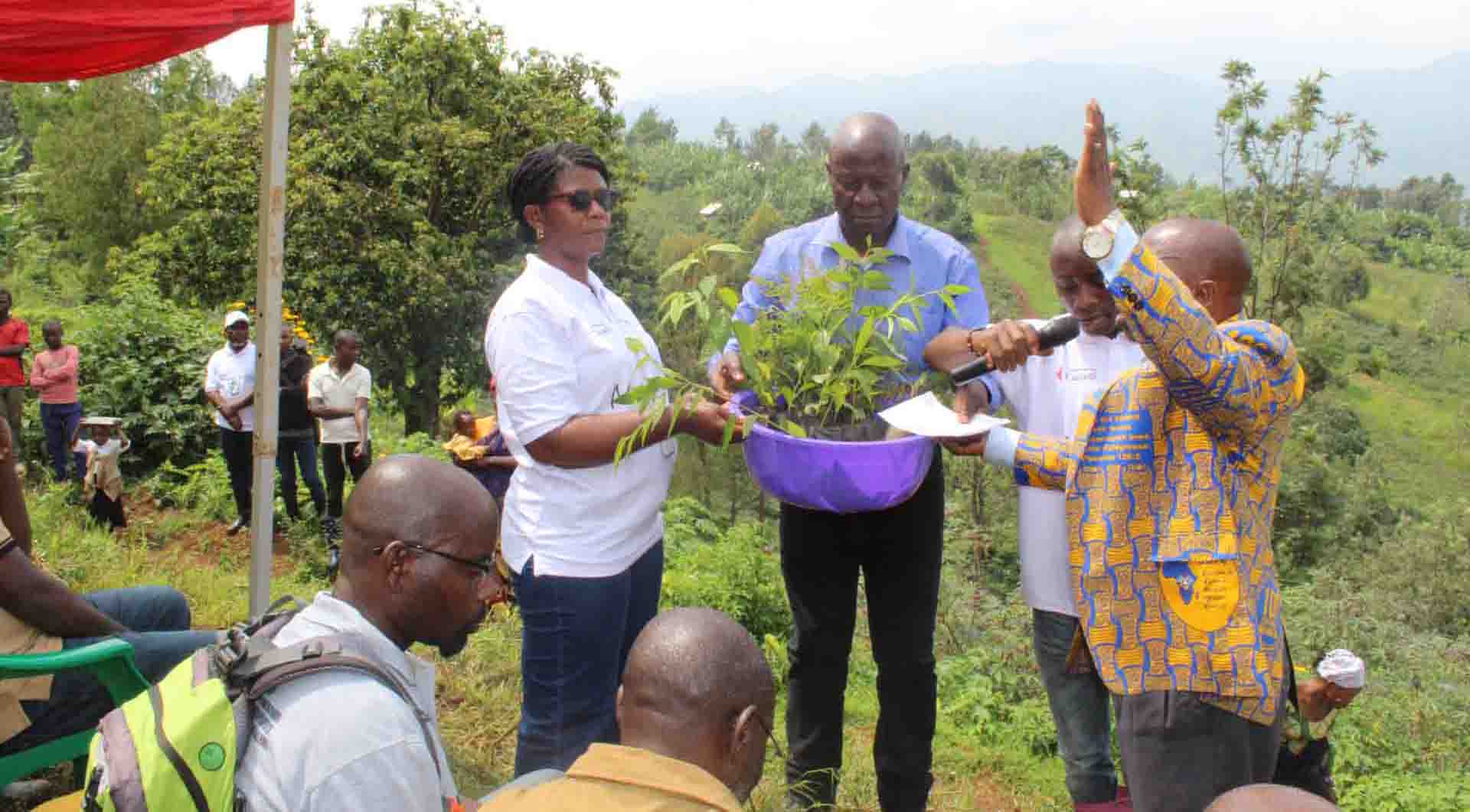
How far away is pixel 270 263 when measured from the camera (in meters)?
3.42

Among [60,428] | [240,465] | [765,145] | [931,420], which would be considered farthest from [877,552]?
[765,145]

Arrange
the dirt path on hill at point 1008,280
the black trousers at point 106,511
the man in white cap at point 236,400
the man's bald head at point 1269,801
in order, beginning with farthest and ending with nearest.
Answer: the dirt path on hill at point 1008,280 < the man in white cap at point 236,400 < the black trousers at point 106,511 < the man's bald head at point 1269,801

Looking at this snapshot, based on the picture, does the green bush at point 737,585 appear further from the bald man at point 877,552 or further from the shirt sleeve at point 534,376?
the shirt sleeve at point 534,376

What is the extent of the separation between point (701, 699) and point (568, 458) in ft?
3.68

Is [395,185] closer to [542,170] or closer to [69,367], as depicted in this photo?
[69,367]

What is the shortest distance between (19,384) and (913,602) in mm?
9226

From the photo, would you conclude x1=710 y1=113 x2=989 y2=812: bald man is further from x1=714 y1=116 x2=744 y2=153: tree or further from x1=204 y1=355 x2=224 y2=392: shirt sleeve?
x1=714 y1=116 x2=744 y2=153: tree

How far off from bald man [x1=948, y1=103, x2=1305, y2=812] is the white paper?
31cm

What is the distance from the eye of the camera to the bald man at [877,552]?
3041 mm

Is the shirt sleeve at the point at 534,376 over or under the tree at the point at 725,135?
over

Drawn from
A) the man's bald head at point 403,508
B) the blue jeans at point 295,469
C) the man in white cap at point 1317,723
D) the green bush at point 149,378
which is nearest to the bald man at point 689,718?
the man's bald head at point 403,508

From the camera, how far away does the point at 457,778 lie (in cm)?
368

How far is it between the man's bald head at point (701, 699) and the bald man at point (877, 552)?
1257mm

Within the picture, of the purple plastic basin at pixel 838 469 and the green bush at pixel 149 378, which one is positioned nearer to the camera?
the purple plastic basin at pixel 838 469
